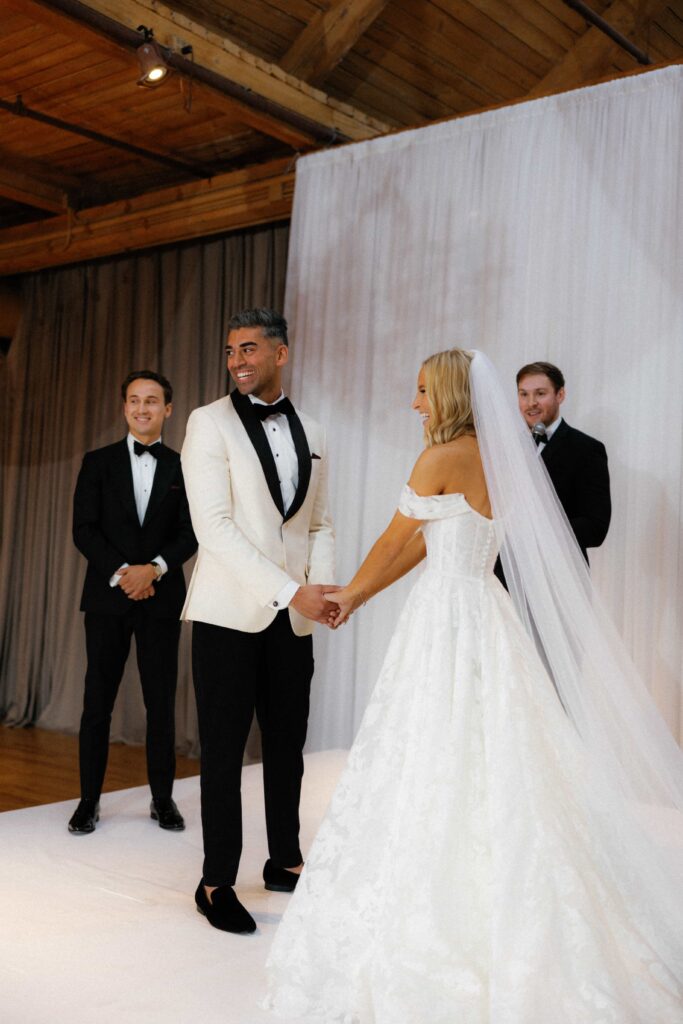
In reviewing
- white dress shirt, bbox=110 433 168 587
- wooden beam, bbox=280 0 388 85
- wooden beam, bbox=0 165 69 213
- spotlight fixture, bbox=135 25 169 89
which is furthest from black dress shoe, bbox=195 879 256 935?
wooden beam, bbox=0 165 69 213

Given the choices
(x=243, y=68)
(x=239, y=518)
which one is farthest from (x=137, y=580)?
(x=243, y=68)

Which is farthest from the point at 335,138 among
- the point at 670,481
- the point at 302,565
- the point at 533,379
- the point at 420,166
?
the point at 302,565

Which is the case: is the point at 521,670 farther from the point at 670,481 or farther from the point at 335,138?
the point at 335,138

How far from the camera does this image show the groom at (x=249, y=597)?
285 cm

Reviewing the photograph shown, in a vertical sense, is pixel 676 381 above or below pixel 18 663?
above

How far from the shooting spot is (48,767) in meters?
5.52

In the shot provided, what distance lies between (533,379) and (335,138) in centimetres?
214

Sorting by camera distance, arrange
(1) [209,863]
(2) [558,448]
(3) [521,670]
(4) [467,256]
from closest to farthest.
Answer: (3) [521,670] < (1) [209,863] < (2) [558,448] < (4) [467,256]

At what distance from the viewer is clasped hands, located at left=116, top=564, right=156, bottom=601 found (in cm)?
381

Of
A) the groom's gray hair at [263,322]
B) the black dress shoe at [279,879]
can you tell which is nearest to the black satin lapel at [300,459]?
the groom's gray hair at [263,322]

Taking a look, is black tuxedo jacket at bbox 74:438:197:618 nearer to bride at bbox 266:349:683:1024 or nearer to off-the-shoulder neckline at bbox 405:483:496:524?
bride at bbox 266:349:683:1024

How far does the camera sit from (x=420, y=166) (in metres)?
5.11

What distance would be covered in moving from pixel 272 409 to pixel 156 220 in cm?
375

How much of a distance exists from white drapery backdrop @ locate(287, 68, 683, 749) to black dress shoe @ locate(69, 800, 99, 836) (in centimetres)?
168
